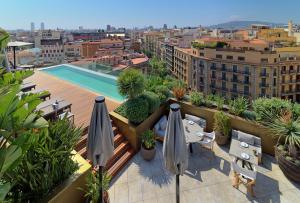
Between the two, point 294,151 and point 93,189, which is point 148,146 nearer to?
point 93,189

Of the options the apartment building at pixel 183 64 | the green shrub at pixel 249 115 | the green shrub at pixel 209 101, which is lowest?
the green shrub at pixel 249 115

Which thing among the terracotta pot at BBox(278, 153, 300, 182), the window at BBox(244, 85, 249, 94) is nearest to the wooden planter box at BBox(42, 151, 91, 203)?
the terracotta pot at BBox(278, 153, 300, 182)

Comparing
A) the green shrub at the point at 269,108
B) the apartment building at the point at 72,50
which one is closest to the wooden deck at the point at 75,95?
the green shrub at the point at 269,108

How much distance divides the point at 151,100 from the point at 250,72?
32959mm

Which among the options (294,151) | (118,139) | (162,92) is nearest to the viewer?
(294,151)

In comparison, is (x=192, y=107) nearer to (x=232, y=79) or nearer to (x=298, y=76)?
(x=232, y=79)

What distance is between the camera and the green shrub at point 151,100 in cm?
765

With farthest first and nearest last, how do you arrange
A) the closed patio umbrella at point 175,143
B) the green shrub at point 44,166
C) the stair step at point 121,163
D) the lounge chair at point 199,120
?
the lounge chair at point 199,120 → the stair step at point 121,163 → the closed patio umbrella at point 175,143 → the green shrub at point 44,166

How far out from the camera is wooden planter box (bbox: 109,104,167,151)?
6996 millimetres

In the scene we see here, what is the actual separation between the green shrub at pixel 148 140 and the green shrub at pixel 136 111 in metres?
0.52

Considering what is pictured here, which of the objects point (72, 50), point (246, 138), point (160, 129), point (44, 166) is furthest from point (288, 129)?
point (72, 50)

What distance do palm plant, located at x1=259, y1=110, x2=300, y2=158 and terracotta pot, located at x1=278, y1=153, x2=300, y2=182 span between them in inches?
11.0

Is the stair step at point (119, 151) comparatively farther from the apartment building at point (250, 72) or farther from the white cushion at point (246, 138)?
the apartment building at point (250, 72)

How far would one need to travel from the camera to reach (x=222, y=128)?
7.30m
